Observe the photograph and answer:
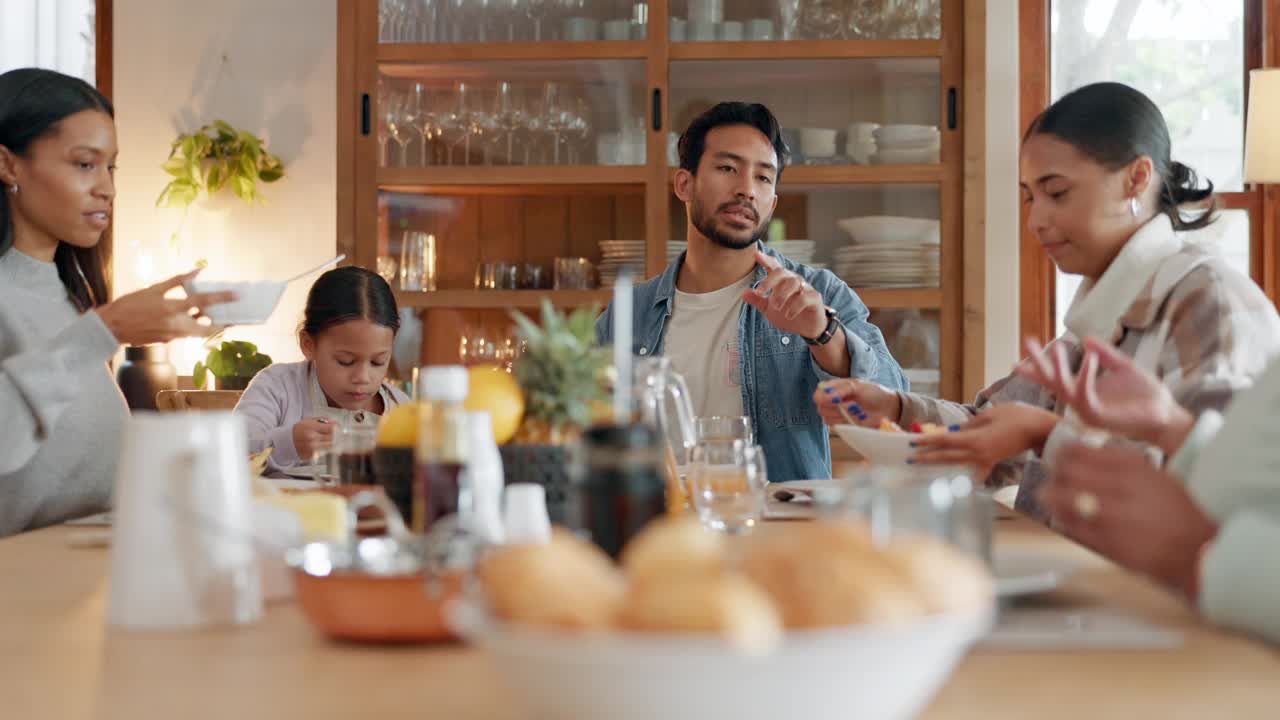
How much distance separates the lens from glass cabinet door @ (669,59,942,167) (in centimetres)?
344

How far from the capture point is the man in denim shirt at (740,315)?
278 cm

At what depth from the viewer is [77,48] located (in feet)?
13.9

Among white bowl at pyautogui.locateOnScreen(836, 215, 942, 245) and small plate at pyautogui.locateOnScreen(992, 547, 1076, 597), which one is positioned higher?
white bowl at pyautogui.locateOnScreen(836, 215, 942, 245)

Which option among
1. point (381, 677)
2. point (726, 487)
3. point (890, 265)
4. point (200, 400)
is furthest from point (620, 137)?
point (381, 677)

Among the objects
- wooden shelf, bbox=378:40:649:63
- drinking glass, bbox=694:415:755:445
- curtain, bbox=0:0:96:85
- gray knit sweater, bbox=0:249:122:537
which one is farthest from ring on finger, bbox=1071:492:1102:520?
curtain, bbox=0:0:96:85

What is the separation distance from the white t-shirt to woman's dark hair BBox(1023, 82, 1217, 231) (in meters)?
1.08

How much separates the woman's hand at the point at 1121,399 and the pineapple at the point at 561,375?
0.45 meters

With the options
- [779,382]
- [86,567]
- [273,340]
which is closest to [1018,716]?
[86,567]

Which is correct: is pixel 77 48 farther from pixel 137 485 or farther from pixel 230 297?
pixel 137 485

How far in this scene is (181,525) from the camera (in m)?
0.84

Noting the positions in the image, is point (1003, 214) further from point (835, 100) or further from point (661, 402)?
point (661, 402)

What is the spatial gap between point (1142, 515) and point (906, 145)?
262cm

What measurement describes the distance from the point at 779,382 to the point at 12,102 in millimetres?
1641

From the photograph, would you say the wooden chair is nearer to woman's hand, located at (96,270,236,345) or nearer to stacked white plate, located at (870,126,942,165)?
woman's hand, located at (96,270,236,345)
